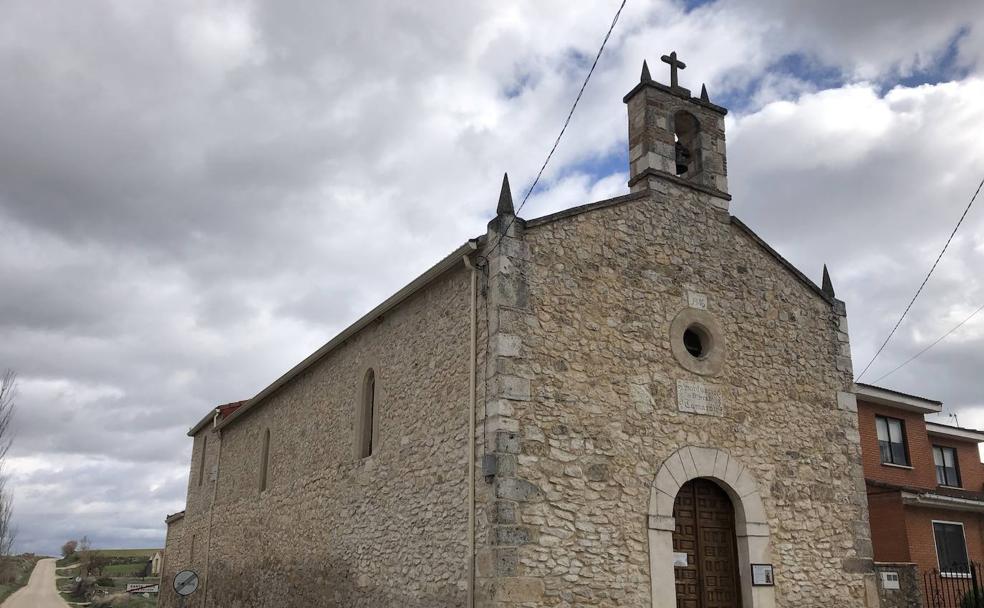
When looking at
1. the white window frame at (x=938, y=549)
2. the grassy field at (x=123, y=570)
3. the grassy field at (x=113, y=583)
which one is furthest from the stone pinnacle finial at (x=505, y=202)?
the grassy field at (x=123, y=570)

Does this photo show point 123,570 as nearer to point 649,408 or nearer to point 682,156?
point 682,156

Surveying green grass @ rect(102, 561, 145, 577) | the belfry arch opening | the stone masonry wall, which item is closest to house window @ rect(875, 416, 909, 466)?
the belfry arch opening

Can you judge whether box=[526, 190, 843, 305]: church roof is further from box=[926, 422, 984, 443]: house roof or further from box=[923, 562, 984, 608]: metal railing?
box=[926, 422, 984, 443]: house roof

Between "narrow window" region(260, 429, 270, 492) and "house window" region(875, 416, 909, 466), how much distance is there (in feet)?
48.5

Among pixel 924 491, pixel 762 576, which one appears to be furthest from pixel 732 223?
pixel 924 491

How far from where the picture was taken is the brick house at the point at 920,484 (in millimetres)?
17516

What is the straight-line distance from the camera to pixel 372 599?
513 inches

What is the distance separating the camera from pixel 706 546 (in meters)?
11.9

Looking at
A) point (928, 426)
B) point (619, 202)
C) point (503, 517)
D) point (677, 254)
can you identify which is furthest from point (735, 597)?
point (928, 426)

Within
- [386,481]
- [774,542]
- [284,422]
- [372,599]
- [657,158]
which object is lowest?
[372,599]

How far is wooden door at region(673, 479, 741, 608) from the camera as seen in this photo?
11.5 m

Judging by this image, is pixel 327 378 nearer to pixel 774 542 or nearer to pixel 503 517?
pixel 503 517

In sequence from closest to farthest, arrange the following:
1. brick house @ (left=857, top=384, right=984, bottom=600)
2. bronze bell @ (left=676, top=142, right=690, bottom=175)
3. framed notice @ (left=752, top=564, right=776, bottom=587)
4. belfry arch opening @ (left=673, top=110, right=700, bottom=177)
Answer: framed notice @ (left=752, top=564, right=776, bottom=587)
belfry arch opening @ (left=673, top=110, right=700, bottom=177)
bronze bell @ (left=676, top=142, right=690, bottom=175)
brick house @ (left=857, top=384, right=984, bottom=600)

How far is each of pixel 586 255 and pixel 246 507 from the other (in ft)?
42.7
